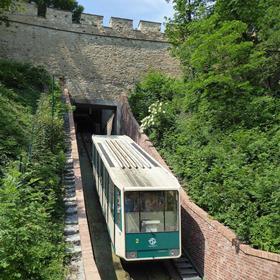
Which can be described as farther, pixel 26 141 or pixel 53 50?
pixel 53 50

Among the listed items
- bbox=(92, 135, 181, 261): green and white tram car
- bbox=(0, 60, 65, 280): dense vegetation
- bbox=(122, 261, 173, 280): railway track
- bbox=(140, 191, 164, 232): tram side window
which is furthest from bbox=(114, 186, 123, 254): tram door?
bbox=(0, 60, 65, 280): dense vegetation

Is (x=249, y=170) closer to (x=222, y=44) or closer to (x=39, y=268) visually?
(x=222, y=44)

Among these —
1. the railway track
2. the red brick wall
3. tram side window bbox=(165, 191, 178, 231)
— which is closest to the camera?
the red brick wall

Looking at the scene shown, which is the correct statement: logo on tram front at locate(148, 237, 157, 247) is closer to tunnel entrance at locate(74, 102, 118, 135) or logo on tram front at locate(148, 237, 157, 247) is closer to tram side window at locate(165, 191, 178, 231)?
tram side window at locate(165, 191, 178, 231)

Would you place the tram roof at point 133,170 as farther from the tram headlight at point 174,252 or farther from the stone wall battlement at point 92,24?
the stone wall battlement at point 92,24

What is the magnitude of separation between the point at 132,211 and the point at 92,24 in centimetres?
1635

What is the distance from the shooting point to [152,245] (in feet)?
29.0

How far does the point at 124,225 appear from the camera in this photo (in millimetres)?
8766

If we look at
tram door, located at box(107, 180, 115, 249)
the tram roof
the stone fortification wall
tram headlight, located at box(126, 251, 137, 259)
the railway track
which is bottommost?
the railway track

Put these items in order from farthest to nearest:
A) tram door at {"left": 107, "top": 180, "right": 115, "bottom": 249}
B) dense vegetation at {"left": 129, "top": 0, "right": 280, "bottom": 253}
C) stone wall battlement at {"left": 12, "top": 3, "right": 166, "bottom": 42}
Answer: stone wall battlement at {"left": 12, "top": 3, "right": 166, "bottom": 42}, tram door at {"left": 107, "top": 180, "right": 115, "bottom": 249}, dense vegetation at {"left": 129, "top": 0, "right": 280, "bottom": 253}

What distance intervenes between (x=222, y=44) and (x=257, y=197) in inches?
237

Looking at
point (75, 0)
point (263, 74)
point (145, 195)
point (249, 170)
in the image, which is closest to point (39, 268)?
point (145, 195)

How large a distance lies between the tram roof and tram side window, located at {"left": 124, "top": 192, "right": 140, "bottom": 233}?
8.8 inches

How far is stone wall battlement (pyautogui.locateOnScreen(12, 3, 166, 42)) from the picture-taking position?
21.4 m
